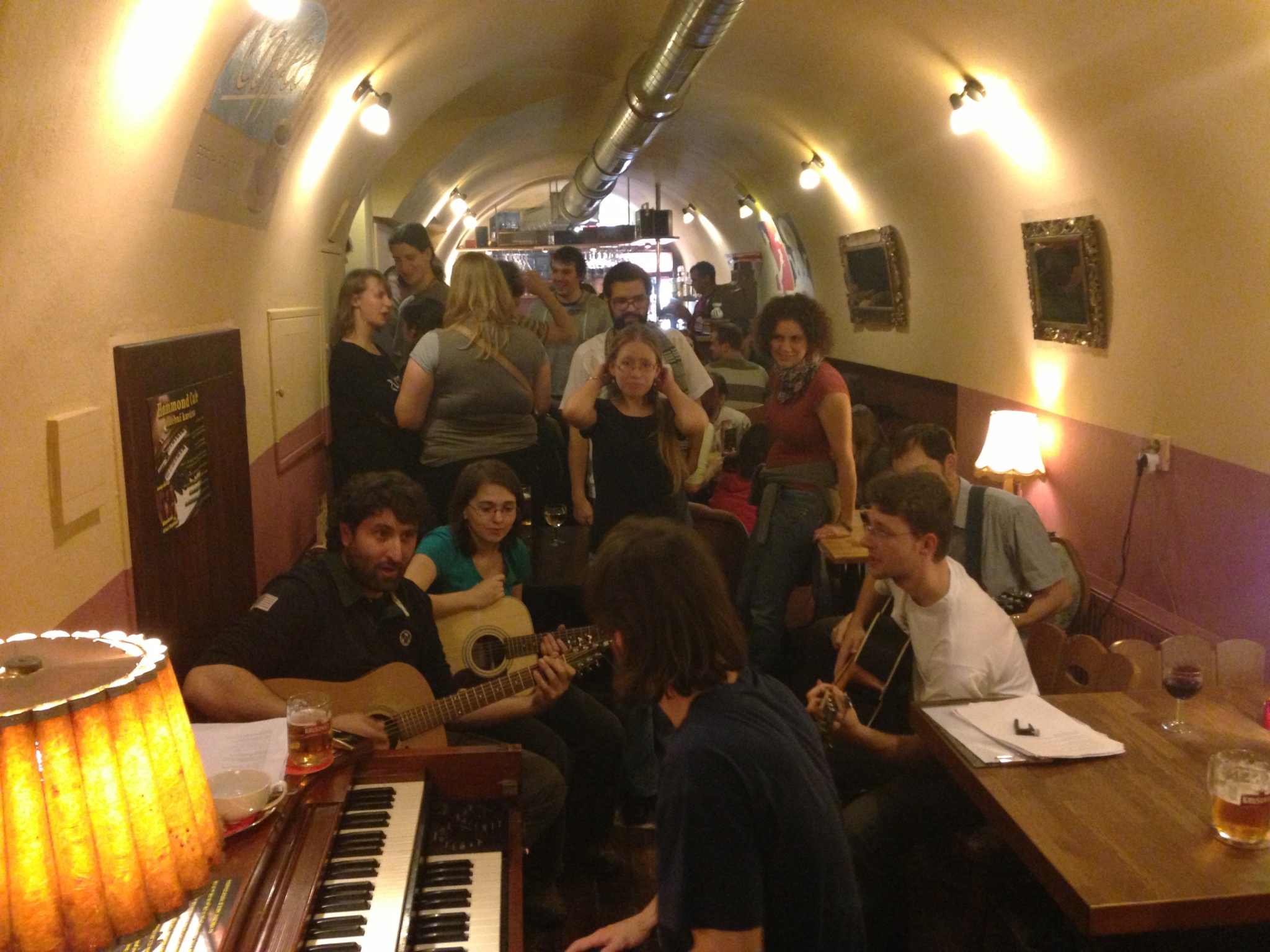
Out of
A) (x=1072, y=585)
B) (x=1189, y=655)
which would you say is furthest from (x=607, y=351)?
(x=1189, y=655)

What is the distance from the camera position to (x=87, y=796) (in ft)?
3.87

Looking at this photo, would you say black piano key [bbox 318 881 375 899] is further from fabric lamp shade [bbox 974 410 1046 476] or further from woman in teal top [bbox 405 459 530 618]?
fabric lamp shade [bbox 974 410 1046 476]

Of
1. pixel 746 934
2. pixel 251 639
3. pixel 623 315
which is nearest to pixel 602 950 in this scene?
pixel 746 934

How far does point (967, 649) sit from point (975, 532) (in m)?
0.99

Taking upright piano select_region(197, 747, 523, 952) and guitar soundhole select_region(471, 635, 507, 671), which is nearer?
upright piano select_region(197, 747, 523, 952)

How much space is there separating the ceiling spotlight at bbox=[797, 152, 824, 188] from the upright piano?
714 cm

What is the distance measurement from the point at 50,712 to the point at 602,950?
136 cm

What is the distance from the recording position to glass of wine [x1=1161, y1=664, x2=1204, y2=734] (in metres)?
2.64

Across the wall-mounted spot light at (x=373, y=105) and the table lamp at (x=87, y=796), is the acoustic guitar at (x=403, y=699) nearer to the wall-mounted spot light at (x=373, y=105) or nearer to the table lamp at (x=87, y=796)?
the table lamp at (x=87, y=796)

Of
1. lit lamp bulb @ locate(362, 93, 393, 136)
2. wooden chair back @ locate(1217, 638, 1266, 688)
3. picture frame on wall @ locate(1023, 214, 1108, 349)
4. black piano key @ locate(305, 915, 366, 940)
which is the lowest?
wooden chair back @ locate(1217, 638, 1266, 688)

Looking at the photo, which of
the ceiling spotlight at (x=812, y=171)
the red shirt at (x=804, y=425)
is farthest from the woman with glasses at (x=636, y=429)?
the ceiling spotlight at (x=812, y=171)

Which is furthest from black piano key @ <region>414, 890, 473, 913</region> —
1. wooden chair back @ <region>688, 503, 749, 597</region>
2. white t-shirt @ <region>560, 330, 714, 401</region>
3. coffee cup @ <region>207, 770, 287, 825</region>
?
wooden chair back @ <region>688, 503, 749, 597</region>

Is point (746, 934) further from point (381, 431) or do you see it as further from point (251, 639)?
point (381, 431)

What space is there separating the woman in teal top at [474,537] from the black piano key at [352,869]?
1460 millimetres
